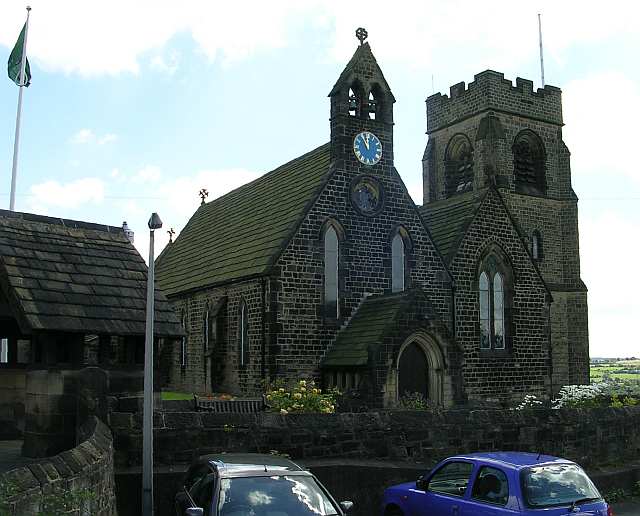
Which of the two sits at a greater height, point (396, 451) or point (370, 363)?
point (370, 363)

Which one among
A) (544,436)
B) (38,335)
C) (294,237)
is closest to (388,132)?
(294,237)

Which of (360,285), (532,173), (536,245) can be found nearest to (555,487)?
(360,285)

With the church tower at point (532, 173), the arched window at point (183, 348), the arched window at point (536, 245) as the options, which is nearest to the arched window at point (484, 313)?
the arched window at point (183, 348)

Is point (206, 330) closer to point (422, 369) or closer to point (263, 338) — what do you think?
point (263, 338)

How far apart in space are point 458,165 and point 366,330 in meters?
23.8

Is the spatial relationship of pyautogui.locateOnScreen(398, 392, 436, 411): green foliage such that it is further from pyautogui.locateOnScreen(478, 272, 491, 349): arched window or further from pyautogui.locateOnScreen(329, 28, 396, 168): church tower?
pyautogui.locateOnScreen(329, 28, 396, 168): church tower

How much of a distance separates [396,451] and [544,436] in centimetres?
370

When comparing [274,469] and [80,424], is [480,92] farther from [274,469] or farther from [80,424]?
[274,469]

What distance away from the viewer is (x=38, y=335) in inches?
580

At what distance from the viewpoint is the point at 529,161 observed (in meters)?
45.9

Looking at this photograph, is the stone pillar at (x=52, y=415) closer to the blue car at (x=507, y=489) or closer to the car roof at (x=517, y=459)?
the blue car at (x=507, y=489)

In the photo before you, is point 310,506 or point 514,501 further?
point 514,501

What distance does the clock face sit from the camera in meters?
27.5

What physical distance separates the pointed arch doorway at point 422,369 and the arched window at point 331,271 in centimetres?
302
